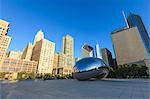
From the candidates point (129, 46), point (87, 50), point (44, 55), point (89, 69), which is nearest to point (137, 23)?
point (129, 46)

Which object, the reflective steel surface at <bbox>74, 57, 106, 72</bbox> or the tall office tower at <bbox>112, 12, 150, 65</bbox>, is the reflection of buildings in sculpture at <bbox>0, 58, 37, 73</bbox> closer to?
the tall office tower at <bbox>112, 12, 150, 65</bbox>

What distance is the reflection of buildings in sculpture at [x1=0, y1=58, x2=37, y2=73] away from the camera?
87.6 meters

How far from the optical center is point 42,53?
112 metres

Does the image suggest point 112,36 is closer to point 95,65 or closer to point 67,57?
point 67,57

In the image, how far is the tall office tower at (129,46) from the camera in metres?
86.4

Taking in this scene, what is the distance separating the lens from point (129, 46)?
91500mm

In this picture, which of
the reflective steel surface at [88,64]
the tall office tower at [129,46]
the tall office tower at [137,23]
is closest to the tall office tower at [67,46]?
the tall office tower at [129,46]

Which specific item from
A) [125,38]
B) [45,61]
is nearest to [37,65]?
[45,61]

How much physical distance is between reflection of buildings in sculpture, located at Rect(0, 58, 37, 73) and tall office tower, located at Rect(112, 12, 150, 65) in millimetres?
64208

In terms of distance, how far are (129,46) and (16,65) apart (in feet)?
261

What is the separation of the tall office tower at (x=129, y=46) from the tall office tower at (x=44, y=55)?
55206mm

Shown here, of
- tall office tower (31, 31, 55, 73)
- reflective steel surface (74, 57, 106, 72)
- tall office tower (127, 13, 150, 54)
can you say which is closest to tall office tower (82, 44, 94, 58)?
tall office tower (31, 31, 55, 73)

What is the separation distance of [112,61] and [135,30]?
31408 mm

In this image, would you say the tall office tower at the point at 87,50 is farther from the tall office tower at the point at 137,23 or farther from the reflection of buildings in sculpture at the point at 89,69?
the reflection of buildings in sculpture at the point at 89,69
